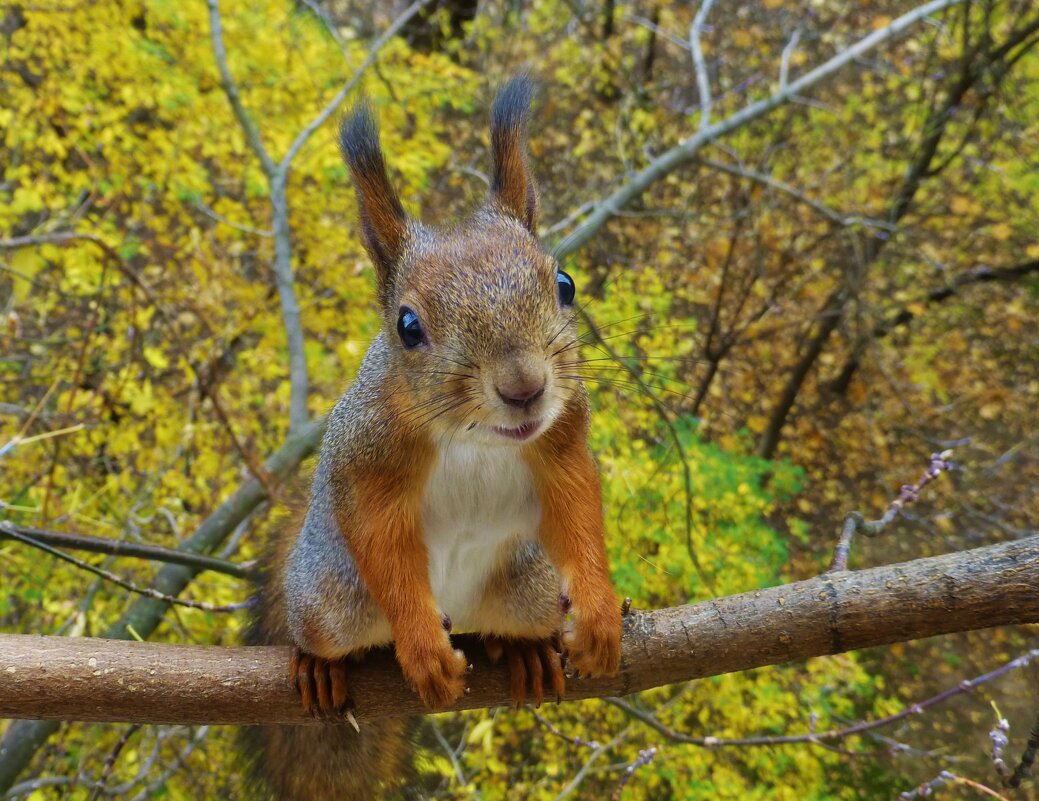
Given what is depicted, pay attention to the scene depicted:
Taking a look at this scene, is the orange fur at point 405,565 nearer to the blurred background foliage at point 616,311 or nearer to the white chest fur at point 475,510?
the white chest fur at point 475,510

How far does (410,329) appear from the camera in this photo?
80.3 inches

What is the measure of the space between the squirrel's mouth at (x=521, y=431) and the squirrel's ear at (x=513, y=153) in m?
0.79

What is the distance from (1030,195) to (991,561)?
365 inches

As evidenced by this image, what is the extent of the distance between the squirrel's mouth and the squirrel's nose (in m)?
0.09

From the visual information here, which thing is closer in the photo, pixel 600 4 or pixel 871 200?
pixel 871 200

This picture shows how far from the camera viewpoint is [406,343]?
206cm

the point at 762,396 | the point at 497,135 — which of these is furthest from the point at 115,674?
the point at 762,396

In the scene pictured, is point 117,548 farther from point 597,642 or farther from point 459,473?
point 597,642

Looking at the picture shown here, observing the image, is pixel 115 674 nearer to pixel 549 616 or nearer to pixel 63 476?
pixel 549 616

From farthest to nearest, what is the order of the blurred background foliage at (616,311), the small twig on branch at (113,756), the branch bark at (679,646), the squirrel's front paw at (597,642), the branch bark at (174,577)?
the blurred background foliage at (616,311)
the branch bark at (174,577)
the small twig on branch at (113,756)
the squirrel's front paw at (597,642)
the branch bark at (679,646)

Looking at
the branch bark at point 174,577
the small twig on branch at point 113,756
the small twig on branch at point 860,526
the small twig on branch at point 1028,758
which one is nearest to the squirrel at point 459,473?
the small twig on branch at point 860,526

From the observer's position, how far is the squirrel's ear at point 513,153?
233 cm

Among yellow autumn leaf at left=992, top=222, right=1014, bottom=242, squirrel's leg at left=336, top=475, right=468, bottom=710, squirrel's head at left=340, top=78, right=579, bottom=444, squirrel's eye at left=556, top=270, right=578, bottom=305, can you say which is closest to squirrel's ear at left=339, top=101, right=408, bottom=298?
squirrel's head at left=340, top=78, right=579, bottom=444

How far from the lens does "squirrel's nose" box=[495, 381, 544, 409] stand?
1.75 metres
